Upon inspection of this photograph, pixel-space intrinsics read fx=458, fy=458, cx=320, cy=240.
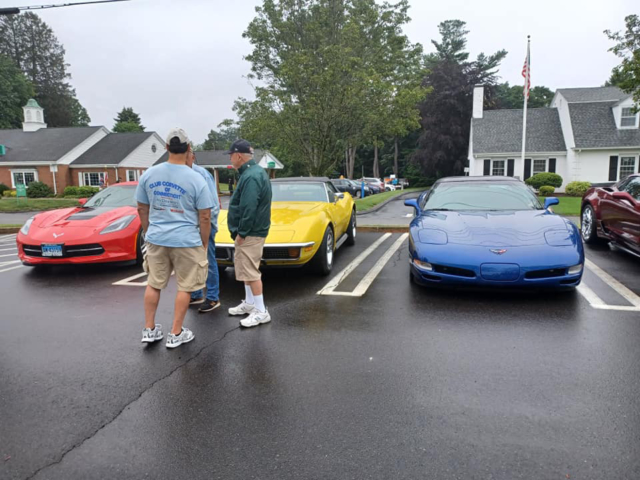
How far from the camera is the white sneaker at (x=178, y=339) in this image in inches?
152

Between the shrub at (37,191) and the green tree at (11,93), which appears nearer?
the shrub at (37,191)

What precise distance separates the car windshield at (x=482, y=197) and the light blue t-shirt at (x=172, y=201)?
3866 mm

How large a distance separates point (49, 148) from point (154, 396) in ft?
134

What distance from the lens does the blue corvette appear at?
4.79 metres

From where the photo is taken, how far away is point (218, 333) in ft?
13.9

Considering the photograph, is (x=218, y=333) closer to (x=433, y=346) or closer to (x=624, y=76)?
(x=433, y=346)

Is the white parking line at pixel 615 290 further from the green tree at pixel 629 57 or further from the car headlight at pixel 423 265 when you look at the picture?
the green tree at pixel 629 57

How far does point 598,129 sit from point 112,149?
119ft

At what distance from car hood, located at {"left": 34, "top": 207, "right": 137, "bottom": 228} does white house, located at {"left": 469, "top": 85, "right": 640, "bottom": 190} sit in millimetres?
24264

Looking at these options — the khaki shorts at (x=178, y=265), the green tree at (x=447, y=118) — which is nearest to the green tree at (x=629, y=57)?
the khaki shorts at (x=178, y=265)

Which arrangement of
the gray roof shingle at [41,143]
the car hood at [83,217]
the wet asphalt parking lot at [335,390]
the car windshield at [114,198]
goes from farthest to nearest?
the gray roof shingle at [41,143], the car windshield at [114,198], the car hood at [83,217], the wet asphalt parking lot at [335,390]

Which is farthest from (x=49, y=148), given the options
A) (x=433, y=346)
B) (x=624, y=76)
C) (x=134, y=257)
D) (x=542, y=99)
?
(x=542, y=99)

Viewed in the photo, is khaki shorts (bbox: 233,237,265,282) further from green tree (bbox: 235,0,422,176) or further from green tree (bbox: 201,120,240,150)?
green tree (bbox: 201,120,240,150)

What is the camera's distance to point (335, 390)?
307 cm
